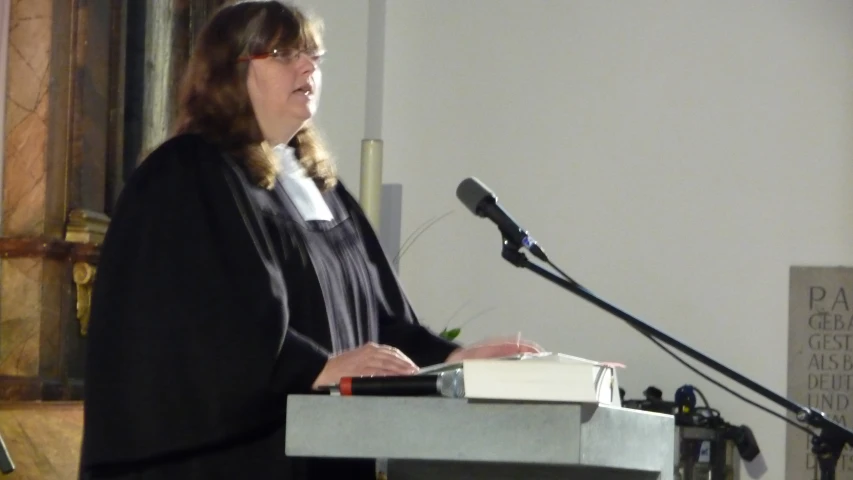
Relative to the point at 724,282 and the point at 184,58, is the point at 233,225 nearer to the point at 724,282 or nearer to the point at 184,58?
the point at 184,58

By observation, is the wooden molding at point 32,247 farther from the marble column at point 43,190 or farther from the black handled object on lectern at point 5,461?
the black handled object on lectern at point 5,461

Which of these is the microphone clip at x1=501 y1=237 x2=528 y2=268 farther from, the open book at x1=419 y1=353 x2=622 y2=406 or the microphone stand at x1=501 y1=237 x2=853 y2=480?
the open book at x1=419 y1=353 x2=622 y2=406

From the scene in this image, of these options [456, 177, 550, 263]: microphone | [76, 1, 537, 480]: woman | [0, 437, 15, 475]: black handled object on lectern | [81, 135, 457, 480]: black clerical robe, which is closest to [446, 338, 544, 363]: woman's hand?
[76, 1, 537, 480]: woman

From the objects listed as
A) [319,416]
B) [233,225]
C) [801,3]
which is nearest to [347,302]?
[233,225]

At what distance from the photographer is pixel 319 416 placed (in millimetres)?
1446

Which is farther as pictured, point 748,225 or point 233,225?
point 748,225

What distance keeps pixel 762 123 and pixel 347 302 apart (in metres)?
3.91

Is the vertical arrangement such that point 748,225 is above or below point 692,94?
below

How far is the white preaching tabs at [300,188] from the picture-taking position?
2.26m

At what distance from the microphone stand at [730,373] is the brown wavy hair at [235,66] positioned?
518 mm

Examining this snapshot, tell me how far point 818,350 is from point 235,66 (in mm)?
3994

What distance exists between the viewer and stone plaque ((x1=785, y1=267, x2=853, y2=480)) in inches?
218

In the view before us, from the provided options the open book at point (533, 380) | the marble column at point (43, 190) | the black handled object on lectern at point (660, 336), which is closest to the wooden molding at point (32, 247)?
the marble column at point (43, 190)

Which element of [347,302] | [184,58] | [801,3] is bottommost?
[347,302]
